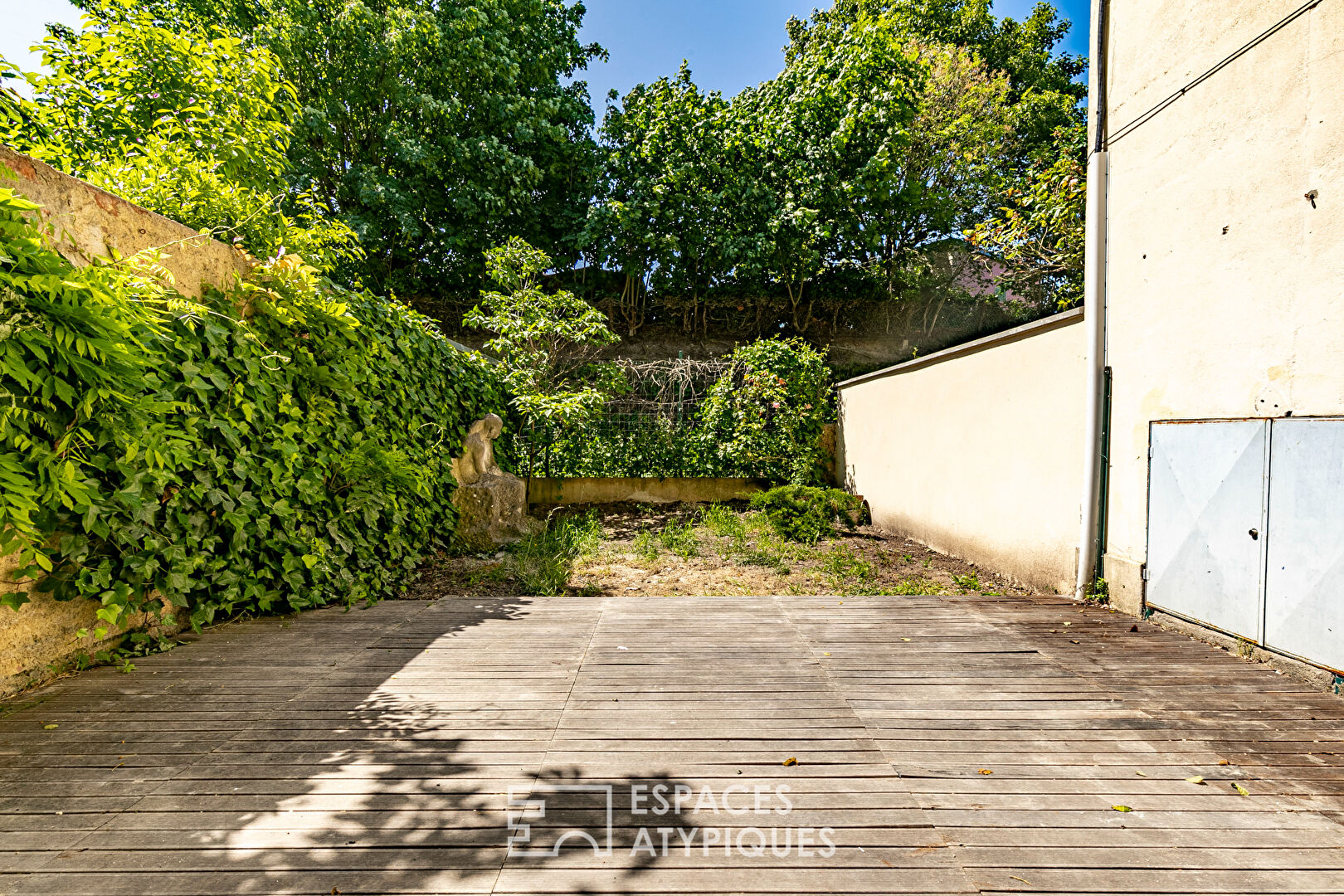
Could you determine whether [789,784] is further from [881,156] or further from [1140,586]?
[881,156]

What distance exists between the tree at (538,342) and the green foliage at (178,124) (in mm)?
2951

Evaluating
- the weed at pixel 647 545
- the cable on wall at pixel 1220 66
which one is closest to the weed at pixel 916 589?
the weed at pixel 647 545

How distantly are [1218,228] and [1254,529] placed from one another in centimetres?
161

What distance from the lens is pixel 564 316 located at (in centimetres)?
906

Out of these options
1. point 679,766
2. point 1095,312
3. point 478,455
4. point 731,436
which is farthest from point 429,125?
point 679,766

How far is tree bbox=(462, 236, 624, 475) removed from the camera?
7.13 metres

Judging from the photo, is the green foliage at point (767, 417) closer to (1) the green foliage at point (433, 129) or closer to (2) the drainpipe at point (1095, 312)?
(2) the drainpipe at point (1095, 312)

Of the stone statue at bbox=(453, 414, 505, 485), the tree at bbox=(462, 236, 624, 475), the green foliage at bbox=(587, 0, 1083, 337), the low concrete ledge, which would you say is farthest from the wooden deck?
the green foliage at bbox=(587, 0, 1083, 337)

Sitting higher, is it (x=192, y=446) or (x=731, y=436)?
(x=731, y=436)

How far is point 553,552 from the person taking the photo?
550 cm

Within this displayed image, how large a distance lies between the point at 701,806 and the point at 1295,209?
3.78m

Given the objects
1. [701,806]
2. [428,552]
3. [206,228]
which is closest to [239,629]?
[428,552]

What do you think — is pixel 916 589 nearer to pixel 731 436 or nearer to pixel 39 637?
pixel 731 436

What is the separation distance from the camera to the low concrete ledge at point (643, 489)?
7.82m
